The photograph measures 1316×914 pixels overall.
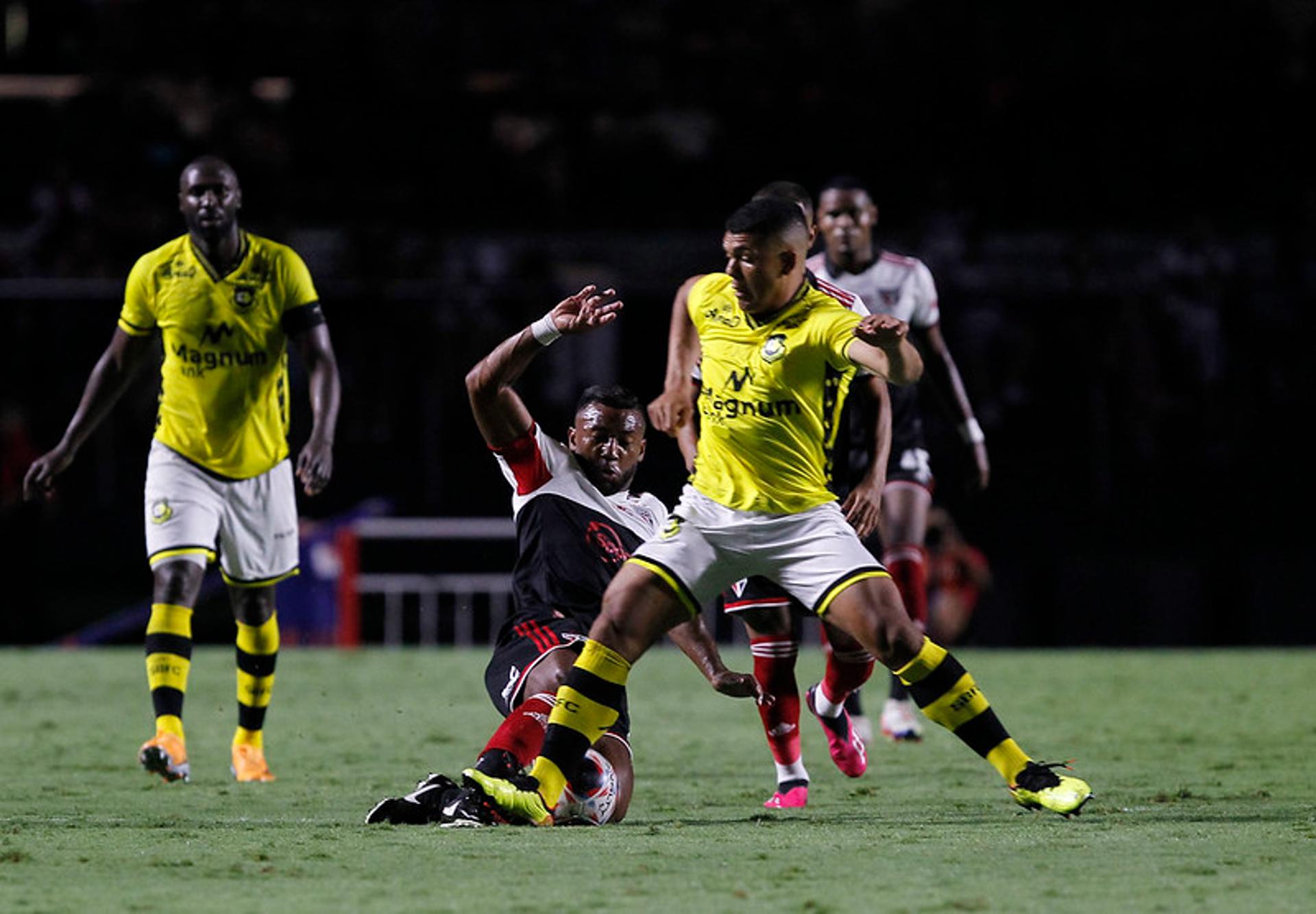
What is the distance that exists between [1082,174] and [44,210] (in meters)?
10.0

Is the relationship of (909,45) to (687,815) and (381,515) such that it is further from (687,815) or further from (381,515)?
(687,815)

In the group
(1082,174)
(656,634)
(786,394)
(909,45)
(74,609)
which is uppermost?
(909,45)

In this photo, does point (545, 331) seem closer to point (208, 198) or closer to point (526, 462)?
point (526, 462)

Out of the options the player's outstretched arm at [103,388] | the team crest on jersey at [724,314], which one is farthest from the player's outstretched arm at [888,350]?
the player's outstretched arm at [103,388]

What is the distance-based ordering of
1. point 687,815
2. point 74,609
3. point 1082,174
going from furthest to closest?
1. point 1082,174
2. point 74,609
3. point 687,815

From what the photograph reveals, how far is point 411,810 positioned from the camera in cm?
661

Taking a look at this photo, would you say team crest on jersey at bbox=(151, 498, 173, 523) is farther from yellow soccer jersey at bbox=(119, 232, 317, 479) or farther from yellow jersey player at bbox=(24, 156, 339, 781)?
yellow soccer jersey at bbox=(119, 232, 317, 479)

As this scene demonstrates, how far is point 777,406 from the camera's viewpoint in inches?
270

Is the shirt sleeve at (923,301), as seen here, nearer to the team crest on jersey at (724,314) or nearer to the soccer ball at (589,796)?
the team crest on jersey at (724,314)

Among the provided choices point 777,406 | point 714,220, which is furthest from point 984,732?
point 714,220

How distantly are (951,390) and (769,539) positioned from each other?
347cm

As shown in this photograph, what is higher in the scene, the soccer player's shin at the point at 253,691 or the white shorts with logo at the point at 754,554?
the white shorts with logo at the point at 754,554

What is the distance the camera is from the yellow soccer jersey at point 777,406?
6828 mm

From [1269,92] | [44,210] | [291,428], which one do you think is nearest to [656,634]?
[291,428]
